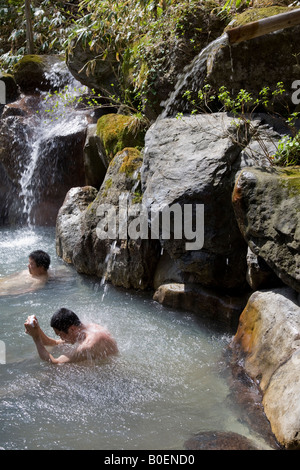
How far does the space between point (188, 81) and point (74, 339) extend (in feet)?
12.7

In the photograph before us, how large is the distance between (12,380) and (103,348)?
2.64 feet

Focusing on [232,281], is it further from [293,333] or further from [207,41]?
[207,41]

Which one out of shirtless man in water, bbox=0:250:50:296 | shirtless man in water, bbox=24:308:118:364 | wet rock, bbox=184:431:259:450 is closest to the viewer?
wet rock, bbox=184:431:259:450

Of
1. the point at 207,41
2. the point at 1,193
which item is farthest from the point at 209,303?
the point at 1,193

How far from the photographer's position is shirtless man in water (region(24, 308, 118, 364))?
12.4 ft

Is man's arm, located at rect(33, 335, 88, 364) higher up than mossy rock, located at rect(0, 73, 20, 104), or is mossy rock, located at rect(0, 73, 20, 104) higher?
mossy rock, located at rect(0, 73, 20, 104)

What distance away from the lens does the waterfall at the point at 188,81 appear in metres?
5.65

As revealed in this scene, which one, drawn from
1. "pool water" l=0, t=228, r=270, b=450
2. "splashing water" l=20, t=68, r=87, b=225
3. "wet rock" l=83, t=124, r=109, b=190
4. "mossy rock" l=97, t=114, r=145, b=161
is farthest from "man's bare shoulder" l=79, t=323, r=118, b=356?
"splashing water" l=20, t=68, r=87, b=225

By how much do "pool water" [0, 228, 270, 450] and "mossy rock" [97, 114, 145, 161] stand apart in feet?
9.39

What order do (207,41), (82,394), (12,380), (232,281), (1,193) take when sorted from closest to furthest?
(82,394) → (12,380) → (232,281) → (207,41) → (1,193)

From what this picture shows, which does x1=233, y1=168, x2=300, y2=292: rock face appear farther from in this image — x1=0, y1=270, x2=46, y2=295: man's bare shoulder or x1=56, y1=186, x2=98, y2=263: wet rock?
x1=56, y1=186, x2=98, y2=263: wet rock

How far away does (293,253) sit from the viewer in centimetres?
331
